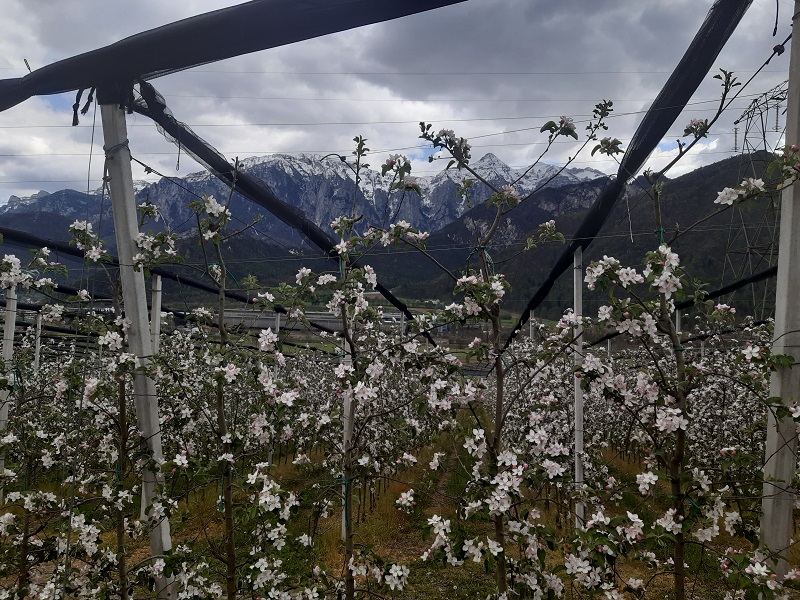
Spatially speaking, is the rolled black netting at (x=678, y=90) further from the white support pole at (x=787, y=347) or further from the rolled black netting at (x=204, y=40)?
the rolled black netting at (x=204, y=40)

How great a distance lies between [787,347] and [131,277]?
420 cm

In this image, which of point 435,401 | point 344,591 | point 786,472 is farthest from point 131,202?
point 786,472

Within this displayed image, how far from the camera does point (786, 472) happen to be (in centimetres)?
265

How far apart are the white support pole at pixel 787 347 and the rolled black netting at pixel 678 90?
51 centimetres

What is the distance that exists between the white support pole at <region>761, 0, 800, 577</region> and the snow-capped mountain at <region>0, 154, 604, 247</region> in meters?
1.29

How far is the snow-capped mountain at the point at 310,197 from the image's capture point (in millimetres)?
3408

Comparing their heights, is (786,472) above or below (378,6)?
below

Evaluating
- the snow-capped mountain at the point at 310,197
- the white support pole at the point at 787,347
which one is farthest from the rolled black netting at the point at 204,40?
the white support pole at the point at 787,347

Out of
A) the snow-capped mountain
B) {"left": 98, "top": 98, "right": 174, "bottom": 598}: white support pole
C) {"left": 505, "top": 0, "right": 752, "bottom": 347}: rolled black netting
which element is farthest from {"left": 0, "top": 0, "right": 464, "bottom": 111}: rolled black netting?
{"left": 505, "top": 0, "right": 752, "bottom": 347}: rolled black netting

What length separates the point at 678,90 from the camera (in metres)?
3.45

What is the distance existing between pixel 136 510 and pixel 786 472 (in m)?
8.20

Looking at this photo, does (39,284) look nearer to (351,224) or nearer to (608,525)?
(351,224)

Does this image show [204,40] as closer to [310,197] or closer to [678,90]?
[678,90]

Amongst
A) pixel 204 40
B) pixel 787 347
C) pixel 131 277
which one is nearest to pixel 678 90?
pixel 787 347
